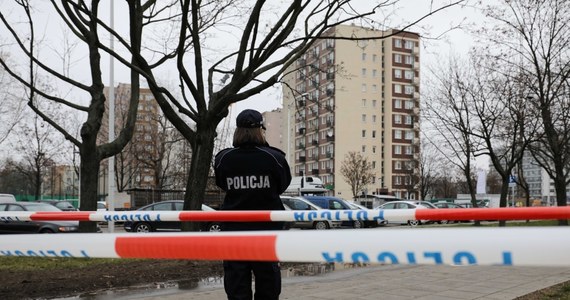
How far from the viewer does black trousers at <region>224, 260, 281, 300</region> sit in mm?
3664

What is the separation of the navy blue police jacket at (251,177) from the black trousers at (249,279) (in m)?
0.33

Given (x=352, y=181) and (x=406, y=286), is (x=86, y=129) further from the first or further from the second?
(x=352, y=181)

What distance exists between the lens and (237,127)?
4027 mm

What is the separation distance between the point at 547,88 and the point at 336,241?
67.0 ft

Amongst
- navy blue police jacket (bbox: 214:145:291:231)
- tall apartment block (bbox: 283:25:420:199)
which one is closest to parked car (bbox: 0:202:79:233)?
navy blue police jacket (bbox: 214:145:291:231)

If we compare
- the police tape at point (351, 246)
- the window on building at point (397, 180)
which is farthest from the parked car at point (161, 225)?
the window on building at point (397, 180)

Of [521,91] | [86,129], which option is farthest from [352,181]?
[86,129]

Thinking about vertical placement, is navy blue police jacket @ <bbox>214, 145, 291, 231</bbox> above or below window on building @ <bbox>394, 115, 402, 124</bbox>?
below

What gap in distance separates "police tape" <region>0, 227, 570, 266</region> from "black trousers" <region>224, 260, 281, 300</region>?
55.7 inches

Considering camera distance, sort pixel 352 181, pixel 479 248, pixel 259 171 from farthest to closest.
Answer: pixel 352 181, pixel 259 171, pixel 479 248

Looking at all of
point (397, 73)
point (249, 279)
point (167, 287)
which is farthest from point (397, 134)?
point (249, 279)

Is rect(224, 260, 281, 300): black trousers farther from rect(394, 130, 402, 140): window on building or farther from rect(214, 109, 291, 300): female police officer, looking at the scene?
rect(394, 130, 402, 140): window on building

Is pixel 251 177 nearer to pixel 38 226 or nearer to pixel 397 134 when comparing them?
pixel 38 226

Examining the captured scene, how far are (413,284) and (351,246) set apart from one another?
626 centimetres
